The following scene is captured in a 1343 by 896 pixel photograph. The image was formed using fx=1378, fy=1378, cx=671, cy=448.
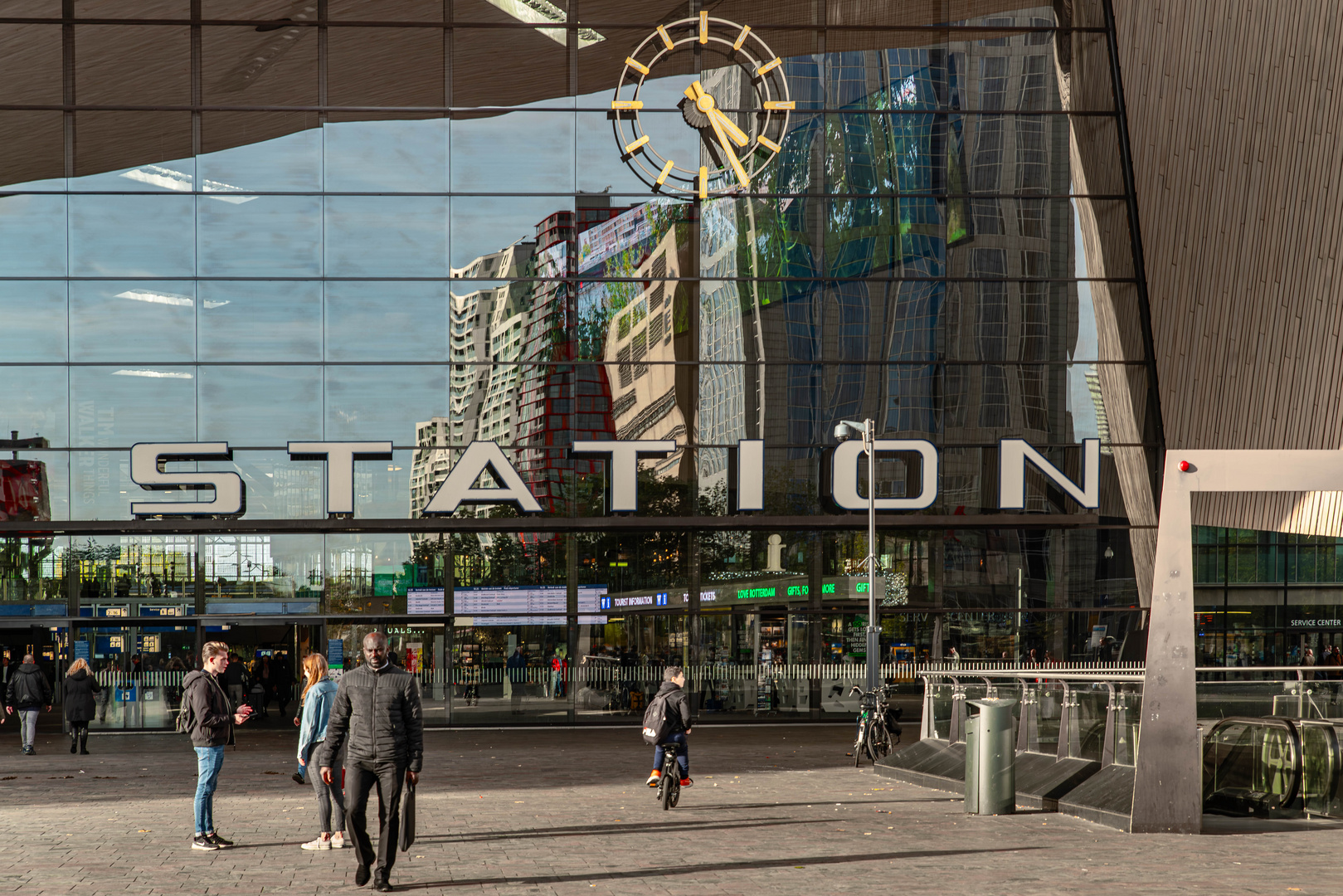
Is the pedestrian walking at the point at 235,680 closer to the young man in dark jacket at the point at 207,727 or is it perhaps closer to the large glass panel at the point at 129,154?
the large glass panel at the point at 129,154

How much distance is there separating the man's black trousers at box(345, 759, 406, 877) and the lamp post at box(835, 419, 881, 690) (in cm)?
1369

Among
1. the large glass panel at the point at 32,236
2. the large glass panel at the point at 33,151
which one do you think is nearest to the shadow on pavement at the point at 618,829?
the large glass panel at the point at 32,236

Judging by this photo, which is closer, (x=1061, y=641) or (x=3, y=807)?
(x=3, y=807)

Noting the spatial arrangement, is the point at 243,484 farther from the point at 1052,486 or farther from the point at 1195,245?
the point at 1195,245

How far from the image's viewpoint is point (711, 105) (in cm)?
2948

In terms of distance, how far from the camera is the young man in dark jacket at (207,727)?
11789 millimetres

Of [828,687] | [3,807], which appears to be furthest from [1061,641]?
[3,807]

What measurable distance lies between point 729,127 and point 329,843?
2074 centimetres

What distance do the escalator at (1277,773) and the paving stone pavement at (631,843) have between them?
14.9 inches

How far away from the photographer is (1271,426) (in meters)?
27.2

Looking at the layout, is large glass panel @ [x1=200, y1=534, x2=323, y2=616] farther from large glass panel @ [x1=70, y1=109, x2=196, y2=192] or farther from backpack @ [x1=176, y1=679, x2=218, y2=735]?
backpack @ [x1=176, y1=679, x2=218, y2=735]

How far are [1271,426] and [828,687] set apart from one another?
10.4 m

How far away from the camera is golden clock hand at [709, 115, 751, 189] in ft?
96.5

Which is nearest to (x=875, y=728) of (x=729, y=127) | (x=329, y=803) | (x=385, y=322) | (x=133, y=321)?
(x=329, y=803)
